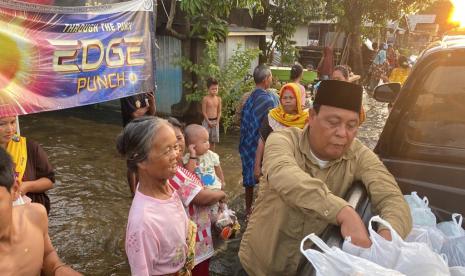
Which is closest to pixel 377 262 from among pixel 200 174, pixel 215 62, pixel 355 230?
pixel 355 230

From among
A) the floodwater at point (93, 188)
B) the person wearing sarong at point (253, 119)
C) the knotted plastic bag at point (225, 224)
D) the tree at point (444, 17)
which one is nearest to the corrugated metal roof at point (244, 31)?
the floodwater at point (93, 188)

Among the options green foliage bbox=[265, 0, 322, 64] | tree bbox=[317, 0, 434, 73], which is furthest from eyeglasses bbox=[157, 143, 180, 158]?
tree bbox=[317, 0, 434, 73]

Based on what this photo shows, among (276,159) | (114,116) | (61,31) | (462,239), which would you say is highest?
(61,31)

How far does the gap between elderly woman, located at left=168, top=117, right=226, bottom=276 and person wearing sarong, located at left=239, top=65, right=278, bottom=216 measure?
1.79 meters

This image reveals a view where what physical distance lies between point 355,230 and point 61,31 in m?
3.45

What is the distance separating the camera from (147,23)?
191 inches

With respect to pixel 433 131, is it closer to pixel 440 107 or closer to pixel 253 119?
pixel 440 107

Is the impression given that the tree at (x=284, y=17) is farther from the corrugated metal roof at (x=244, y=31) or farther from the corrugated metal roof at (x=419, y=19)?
the corrugated metal roof at (x=419, y=19)

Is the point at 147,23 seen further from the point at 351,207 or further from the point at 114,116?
the point at 114,116

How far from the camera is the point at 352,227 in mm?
1439

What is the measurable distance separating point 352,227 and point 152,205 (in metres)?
1.01

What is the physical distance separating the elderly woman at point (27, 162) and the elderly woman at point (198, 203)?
41.3 inches

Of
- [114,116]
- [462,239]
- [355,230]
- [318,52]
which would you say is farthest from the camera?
[318,52]

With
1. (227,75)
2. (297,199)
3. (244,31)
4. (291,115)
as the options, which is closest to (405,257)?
(297,199)
